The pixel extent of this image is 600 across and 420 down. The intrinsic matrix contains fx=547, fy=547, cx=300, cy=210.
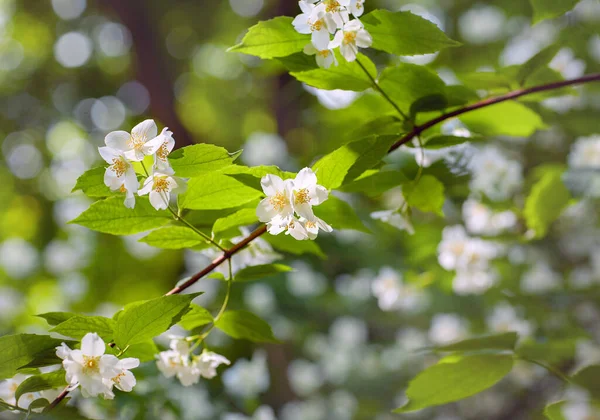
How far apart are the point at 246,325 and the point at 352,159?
25 centimetres

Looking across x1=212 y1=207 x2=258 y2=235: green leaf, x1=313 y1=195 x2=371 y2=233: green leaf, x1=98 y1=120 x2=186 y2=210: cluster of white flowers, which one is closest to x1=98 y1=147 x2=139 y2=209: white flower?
x1=98 y1=120 x2=186 y2=210: cluster of white flowers

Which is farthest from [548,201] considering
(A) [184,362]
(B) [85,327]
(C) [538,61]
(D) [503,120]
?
(B) [85,327]

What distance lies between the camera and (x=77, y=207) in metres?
2.99

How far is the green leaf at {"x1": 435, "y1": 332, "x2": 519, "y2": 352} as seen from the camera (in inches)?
26.8

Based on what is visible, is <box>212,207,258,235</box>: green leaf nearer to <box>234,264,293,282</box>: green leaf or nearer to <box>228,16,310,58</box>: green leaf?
<box>234,264,293,282</box>: green leaf

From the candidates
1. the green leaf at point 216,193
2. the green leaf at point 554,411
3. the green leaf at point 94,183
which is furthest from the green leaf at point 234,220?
the green leaf at point 554,411

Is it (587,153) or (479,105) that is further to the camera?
(587,153)

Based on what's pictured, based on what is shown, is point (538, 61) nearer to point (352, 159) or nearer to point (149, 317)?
point (352, 159)

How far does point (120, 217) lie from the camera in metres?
0.56

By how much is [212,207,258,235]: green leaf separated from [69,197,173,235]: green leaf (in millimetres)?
51

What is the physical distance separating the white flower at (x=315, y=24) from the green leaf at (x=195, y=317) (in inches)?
12.4

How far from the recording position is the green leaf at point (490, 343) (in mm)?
680

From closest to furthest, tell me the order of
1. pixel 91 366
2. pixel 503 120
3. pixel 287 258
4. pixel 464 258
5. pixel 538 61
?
pixel 91 366 < pixel 538 61 < pixel 503 120 < pixel 464 258 < pixel 287 258

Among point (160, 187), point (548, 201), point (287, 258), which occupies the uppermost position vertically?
point (160, 187)
